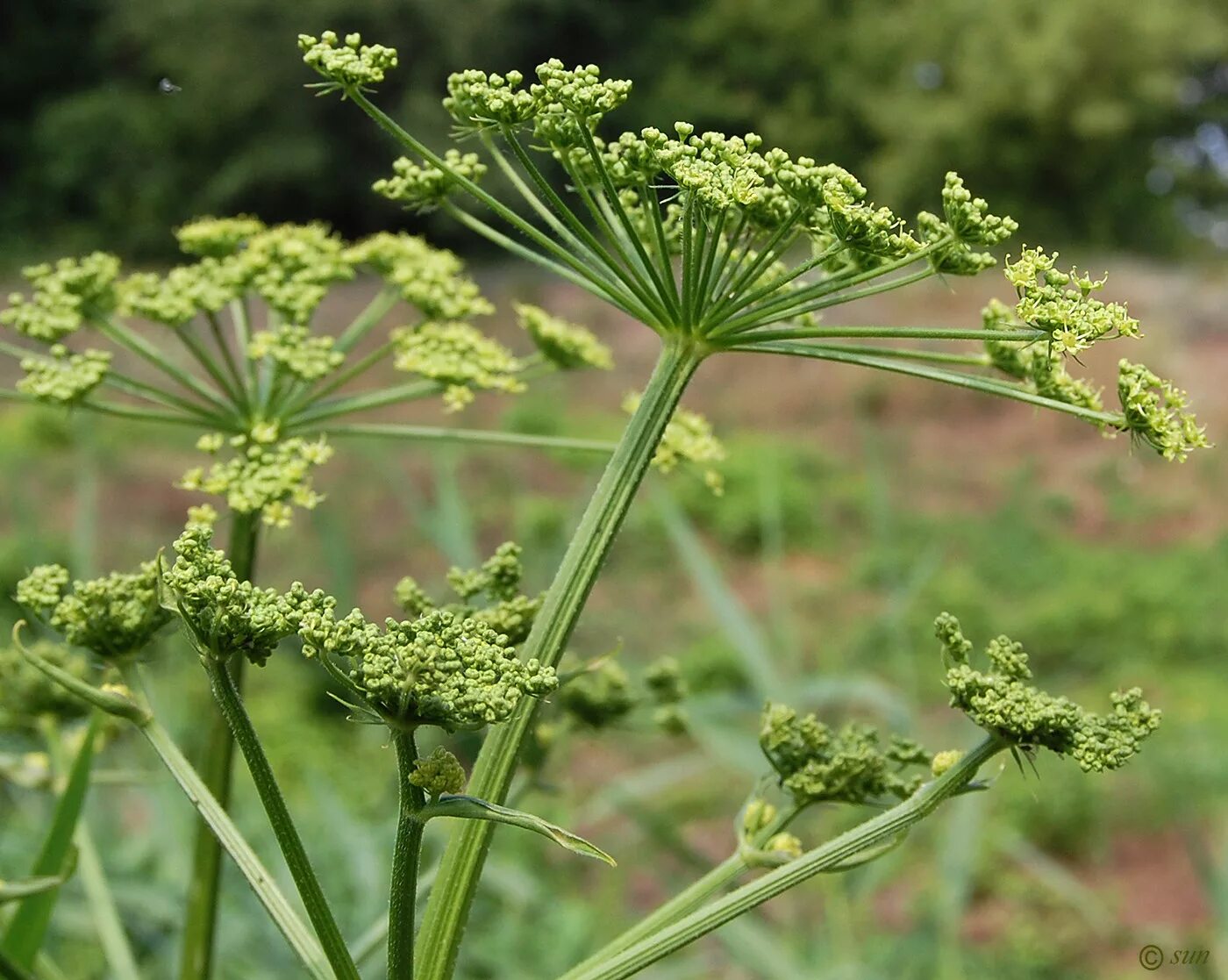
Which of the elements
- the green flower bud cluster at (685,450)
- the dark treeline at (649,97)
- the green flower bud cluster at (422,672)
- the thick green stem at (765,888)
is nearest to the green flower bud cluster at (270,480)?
the green flower bud cluster at (685,450)

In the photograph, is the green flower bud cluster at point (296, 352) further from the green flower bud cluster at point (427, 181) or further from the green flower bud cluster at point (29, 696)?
the green flower bud cluster at point (29, 696)

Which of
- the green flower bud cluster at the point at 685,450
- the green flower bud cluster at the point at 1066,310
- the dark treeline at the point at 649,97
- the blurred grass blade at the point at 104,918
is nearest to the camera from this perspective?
the green flower bud cluster at the point at 1066,310

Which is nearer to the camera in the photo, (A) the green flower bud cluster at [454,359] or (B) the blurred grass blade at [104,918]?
(B) the blurred grass blade at [104,918]

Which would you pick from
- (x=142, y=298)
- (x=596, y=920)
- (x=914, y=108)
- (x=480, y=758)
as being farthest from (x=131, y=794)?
(x=914, y=108)

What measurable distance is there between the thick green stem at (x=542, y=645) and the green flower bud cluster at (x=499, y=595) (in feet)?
0.39

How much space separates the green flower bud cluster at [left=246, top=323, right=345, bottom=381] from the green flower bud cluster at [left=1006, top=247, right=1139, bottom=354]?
0.96 meters

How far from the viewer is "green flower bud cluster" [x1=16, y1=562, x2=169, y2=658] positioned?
51.5 inches

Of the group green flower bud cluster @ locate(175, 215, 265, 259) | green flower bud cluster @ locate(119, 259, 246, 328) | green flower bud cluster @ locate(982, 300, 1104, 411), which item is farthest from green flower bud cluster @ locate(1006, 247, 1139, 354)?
green flower bud cluster @ locate(175, 215, 265, 259)

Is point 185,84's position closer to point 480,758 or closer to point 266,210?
point 266,210

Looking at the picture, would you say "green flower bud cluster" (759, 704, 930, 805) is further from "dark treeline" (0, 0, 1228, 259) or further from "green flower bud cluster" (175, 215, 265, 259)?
"dark treeline" (0, 0, 1228, 259)

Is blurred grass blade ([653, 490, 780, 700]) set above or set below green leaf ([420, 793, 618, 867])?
above

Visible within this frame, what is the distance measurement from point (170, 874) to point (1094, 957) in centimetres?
570

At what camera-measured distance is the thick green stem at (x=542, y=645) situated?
3.85ft

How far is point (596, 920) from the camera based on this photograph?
464 centimetres
